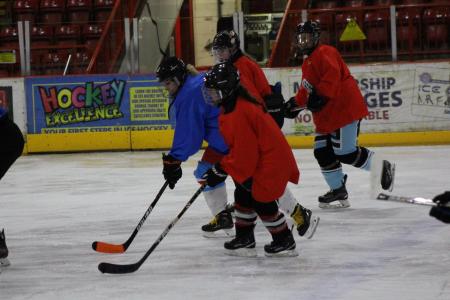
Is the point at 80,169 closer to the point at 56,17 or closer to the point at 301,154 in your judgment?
the point at 301,154

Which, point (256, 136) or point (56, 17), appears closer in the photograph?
point (256, 136)

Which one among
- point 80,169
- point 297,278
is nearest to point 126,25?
point 80,169

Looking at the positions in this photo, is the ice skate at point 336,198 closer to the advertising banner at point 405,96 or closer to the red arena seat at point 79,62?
the advertising banner at point 405,96

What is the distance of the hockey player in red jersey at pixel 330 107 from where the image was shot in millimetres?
5605

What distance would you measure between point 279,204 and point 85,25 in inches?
264

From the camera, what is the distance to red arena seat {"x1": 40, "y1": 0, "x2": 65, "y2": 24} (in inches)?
513

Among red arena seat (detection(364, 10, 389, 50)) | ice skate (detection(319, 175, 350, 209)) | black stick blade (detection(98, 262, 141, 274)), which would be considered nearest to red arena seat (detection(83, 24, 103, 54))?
red arena seat (detection(364, 10, 389, 50))

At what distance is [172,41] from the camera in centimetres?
1025

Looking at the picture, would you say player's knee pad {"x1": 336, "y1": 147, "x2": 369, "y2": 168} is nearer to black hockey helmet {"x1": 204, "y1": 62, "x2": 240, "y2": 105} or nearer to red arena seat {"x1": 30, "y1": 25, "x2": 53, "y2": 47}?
black hockey helmet {"x1": 204, "y1": 62, "x2": 240, "y2": 105}

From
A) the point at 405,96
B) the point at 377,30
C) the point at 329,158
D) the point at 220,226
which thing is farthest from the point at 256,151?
the point at 377,30

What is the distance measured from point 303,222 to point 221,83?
38.7 inches

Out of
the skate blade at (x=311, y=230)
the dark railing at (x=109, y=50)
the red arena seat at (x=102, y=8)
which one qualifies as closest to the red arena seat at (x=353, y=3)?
the dark railing at (x=109, y=50)

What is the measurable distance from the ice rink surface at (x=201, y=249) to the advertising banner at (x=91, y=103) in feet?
9.17

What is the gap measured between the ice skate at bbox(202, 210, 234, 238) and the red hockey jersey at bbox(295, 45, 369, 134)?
107cm
